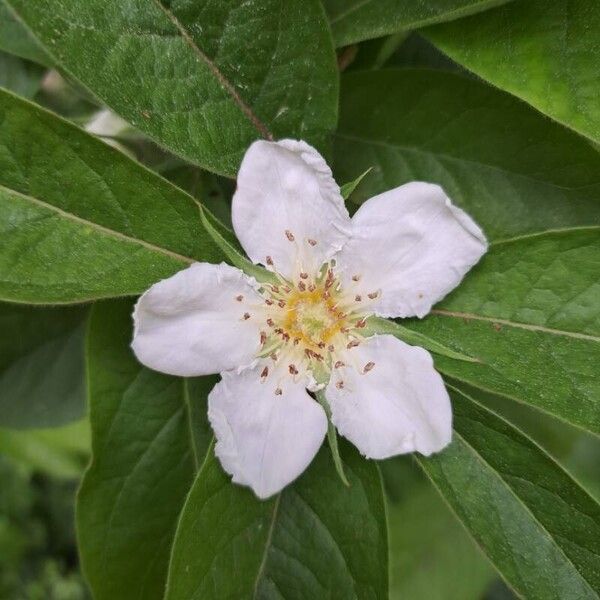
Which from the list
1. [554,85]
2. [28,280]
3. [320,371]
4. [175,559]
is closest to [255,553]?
[175,559]

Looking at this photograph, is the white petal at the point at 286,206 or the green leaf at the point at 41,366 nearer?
the white petal at the point at 286,206

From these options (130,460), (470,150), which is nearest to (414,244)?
(470,150)

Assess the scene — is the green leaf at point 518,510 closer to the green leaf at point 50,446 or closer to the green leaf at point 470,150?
the green leaf at point 470,150

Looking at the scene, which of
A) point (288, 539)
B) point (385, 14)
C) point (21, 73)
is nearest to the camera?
point (385, 14)

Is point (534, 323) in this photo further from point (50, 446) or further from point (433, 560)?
point (50, 446)

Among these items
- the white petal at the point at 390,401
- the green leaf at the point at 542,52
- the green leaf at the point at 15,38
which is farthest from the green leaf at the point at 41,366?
the green leaf at the point at 542,52

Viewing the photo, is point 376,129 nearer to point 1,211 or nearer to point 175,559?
point 1,211

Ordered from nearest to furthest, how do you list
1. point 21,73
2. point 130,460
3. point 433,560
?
point 130,460
point 21,73
point 433,560

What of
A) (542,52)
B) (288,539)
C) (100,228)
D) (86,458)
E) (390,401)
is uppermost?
(542,52)

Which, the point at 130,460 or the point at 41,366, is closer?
the point at 130,460
